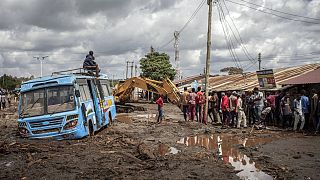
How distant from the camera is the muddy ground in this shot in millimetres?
7539

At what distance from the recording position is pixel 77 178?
23.7 feet

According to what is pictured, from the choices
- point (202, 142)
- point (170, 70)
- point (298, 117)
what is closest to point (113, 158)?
point (202, 142)

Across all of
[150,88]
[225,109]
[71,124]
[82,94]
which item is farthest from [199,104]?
[71,124]

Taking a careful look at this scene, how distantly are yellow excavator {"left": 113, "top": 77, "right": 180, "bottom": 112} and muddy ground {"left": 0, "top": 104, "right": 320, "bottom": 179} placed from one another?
9.47m

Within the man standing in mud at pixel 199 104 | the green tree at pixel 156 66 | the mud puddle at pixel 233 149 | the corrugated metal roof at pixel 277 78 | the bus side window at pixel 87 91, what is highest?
the green tree at pixel 156 66

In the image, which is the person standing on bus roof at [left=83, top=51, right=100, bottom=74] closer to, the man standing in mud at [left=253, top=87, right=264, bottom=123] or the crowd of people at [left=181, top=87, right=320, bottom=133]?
the crowd of people at [left=181, top=87, right=320, bottom=133]

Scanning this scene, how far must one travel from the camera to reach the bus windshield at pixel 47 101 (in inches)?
471

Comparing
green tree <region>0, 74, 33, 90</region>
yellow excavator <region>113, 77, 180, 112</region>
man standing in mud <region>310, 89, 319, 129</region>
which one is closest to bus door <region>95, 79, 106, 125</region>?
yellow excavator <region>113, 77, 180, 112</region>

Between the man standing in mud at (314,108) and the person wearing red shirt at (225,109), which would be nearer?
the man standing in mud at (314,108)

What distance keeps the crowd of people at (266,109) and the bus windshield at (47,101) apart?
794 cm

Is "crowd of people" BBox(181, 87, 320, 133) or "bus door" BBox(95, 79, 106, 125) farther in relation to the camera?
"bus door" BBox(95, 79, 106, 125)

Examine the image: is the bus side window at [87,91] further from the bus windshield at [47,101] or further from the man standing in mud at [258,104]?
the man standing in mud at [258,104]

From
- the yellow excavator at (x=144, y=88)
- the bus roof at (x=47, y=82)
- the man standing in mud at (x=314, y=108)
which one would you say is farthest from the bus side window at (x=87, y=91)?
the yellow excavator at (x=144, y=88)

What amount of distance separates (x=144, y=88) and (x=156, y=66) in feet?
79.2
